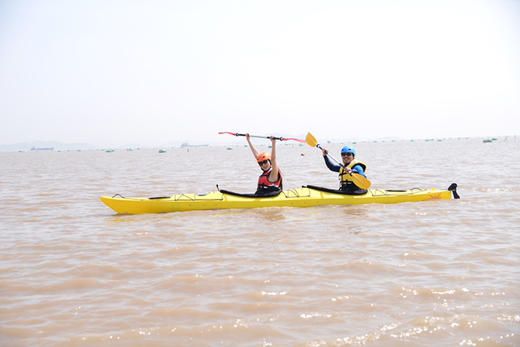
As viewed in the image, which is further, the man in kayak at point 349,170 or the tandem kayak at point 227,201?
the man in kayak at point 349,170

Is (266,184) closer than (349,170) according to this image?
Yes

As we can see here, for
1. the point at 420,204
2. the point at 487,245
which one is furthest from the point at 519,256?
the point at 420,204

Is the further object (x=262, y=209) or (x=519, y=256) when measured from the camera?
(x=262, y=209)

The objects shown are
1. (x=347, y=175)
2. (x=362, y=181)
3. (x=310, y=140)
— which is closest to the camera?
(x=362, y=181)

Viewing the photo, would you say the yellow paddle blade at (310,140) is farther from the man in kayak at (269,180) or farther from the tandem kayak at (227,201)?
the man in kayak at (269,180)

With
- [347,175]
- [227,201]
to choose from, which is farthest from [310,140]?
[227,201]

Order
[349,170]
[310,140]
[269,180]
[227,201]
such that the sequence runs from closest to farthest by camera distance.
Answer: [227,201]
[269,180]
[349,170]
[310,140]

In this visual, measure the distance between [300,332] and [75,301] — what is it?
2.18 metres

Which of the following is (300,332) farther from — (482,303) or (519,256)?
(519,256)


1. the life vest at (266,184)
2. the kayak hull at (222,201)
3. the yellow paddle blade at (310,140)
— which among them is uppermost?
the yellow paddle blade at (310,140)

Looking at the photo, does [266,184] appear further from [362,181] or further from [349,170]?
[362,181]

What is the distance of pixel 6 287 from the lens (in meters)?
4.38

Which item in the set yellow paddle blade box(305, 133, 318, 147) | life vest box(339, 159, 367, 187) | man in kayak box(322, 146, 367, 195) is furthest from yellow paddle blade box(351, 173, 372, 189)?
yellow paddle blade box(305, 133, 318, 147)

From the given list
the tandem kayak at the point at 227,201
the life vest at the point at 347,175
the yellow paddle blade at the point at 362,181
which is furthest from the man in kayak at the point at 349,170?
the tandem kayak at the point at 227,201
